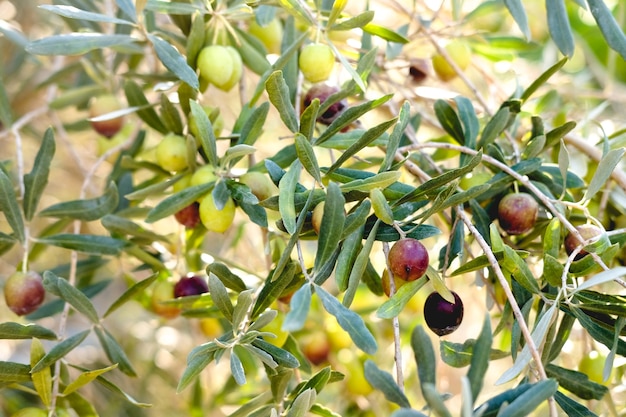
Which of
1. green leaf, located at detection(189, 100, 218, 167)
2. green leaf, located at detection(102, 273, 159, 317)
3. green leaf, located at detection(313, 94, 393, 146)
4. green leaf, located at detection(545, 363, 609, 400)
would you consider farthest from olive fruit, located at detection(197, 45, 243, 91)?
green leaf, located at detection(545, 363, 609, 400)

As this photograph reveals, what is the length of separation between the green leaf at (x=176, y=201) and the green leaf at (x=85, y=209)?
0.22m

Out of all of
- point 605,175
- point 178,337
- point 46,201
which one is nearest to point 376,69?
point 605,175

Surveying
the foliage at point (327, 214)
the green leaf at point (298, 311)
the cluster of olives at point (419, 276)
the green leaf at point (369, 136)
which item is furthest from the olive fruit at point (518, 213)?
the green leaf at point (298, 311)

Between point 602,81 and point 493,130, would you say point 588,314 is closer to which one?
point 493,130

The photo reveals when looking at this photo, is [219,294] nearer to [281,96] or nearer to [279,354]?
[279,354]

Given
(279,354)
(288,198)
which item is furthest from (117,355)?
(288,198)

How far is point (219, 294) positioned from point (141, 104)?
20.2 inches

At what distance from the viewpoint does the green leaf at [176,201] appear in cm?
95

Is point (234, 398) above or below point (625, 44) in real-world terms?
below

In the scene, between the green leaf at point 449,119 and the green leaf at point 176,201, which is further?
the green leaf at point 449,119

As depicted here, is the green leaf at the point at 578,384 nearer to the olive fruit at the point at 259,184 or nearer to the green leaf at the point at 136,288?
the olive fruit at the point at 259,184

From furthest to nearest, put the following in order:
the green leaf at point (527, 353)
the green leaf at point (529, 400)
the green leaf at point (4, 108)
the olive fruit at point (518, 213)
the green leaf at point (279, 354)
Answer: the green leaf at point (4, 108), the olive fruit at point (518, 213), the green leaf at point (279, 354), the green leaf at point (527, 353), the green leaf at point (529, 400)

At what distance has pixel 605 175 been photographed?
89 cm

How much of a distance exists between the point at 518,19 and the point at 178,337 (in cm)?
153
